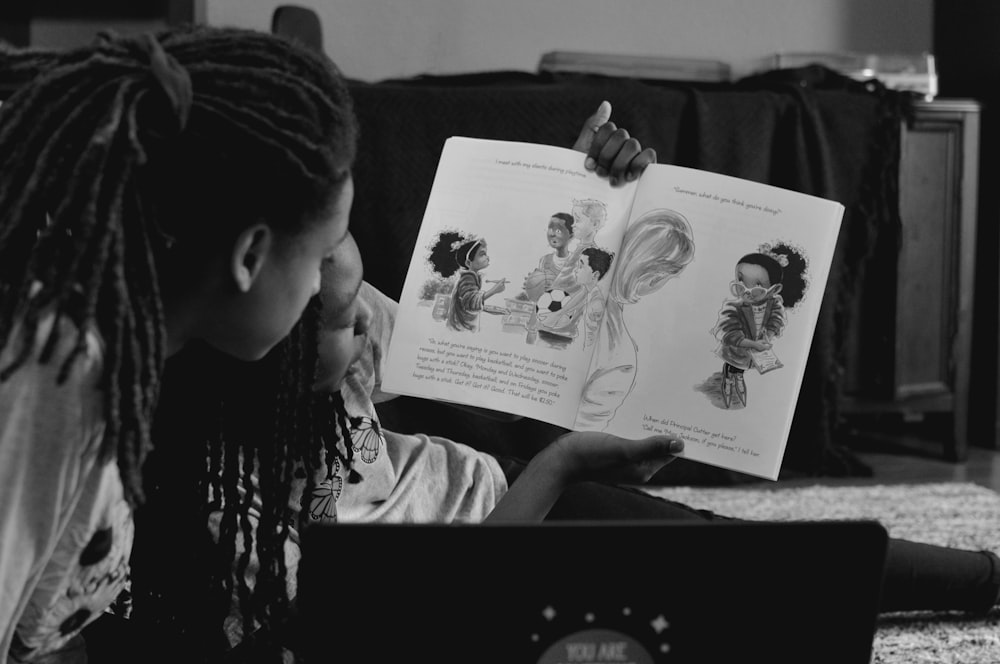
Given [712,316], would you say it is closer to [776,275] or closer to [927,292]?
[776,275]

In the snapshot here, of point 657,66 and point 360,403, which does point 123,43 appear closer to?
point 360,403

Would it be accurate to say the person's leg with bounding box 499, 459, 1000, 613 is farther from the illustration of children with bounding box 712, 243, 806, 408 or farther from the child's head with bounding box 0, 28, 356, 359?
the child's head with bounding box 0, 28, 356, 359

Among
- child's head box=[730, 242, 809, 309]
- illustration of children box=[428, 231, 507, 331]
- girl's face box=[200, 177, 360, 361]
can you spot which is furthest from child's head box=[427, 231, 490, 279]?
girl's face box=[200, 177, 360, 361]

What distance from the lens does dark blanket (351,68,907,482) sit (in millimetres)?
1798

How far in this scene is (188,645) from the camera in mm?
814

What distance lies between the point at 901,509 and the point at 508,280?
3.46ft

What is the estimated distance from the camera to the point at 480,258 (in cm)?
100

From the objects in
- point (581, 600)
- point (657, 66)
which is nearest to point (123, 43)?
point (581, 600)

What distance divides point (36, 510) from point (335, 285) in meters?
0.38

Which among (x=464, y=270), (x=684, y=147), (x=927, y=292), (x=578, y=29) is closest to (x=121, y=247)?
(x=464, y=270)

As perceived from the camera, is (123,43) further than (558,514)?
No

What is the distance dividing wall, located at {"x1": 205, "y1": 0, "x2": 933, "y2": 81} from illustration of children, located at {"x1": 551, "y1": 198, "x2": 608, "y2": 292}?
169 cm

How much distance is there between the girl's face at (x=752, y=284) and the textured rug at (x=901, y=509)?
0.52 m

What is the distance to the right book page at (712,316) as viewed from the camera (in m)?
0.92
